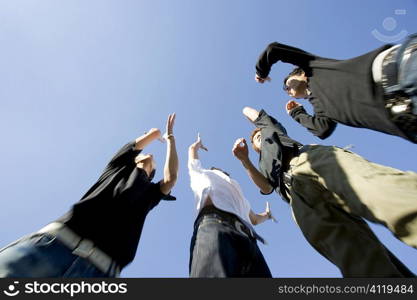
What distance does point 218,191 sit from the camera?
2.88 meters

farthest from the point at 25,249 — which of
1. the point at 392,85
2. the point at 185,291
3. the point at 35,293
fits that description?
the point at 392,85

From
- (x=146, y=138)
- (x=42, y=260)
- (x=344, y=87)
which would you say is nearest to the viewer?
(x=344, y=87)

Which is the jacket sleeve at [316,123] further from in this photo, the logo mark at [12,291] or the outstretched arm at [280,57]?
the logo mark at [12,291]

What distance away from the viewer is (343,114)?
1792 millimetres

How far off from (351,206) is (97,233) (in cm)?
213

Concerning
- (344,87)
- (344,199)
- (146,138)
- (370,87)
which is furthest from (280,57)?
(146,138)

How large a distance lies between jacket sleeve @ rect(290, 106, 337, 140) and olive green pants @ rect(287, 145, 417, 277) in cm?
25

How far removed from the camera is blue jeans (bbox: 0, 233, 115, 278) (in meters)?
1.71

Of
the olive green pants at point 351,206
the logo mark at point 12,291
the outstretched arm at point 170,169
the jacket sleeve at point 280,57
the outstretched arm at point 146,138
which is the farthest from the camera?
the outstretched arm at point 146,138

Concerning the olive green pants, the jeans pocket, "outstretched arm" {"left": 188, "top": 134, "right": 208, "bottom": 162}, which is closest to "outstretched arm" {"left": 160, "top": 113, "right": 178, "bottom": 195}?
"outstretched arm" {"left": 188, "top": 134, "right": 208, "bottom": 162}

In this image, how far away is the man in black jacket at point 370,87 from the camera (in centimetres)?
140

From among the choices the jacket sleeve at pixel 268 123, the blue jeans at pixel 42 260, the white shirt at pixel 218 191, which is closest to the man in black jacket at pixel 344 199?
the jacket sleeve at pixel 268 123

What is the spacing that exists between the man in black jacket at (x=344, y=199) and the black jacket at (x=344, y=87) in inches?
14.2

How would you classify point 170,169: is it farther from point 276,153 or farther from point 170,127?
point 276,153
